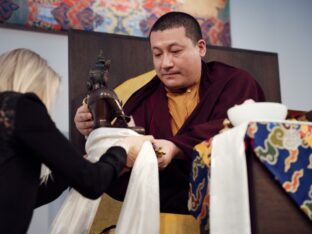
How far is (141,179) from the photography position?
1.70 m

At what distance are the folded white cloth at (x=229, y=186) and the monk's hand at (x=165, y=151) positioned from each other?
36cm

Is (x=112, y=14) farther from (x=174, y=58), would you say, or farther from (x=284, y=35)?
(x=284, y=35)

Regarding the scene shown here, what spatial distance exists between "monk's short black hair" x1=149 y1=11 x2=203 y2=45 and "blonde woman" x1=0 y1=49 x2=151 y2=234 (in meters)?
0.96

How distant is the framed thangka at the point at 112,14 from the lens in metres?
2.81

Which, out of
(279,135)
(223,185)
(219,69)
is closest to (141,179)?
(223,185)

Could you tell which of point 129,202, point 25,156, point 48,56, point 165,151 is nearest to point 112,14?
point 48,56

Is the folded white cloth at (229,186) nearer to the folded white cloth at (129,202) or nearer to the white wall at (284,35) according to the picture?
the folded white cloth at (129,202)

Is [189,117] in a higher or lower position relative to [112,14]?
lower

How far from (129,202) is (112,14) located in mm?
1622

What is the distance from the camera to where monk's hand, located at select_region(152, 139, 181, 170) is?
1811 millimetres

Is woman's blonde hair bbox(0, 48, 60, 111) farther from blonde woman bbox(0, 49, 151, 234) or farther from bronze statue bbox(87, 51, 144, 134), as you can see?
bronze statue bbox(87, 51, 144, 134)

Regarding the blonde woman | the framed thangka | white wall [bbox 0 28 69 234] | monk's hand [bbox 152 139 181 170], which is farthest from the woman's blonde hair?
the framed thangka

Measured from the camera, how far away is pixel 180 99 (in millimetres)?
2252

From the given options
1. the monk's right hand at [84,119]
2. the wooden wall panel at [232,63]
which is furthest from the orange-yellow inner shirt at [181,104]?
the wooden wall panel at [232,63]
